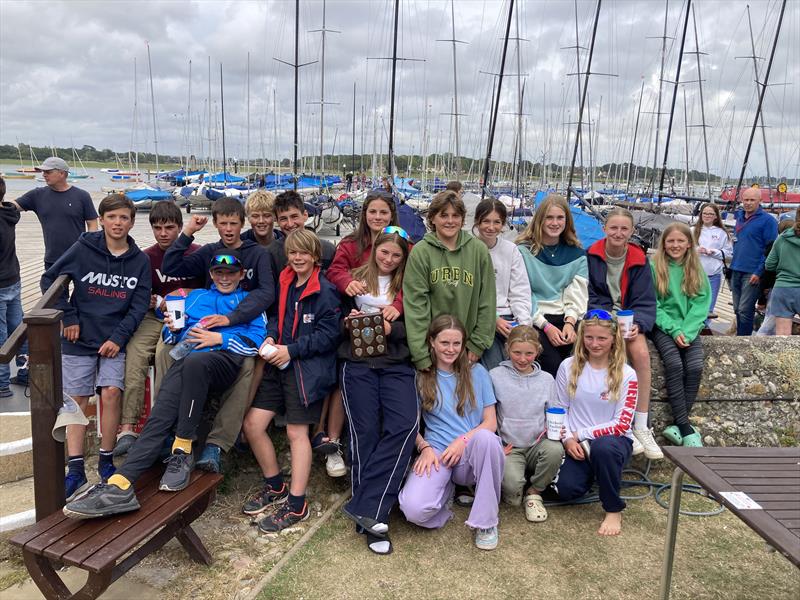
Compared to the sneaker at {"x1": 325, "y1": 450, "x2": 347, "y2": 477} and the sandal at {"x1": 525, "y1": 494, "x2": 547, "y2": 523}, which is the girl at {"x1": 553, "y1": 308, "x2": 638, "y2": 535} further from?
the sneaker at {"x1": 325, "y1": 450, "x2": 347, "y2": 477}

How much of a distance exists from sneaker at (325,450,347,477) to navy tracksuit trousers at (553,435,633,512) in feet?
4.52

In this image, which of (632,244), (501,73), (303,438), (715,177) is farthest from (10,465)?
(715,177)

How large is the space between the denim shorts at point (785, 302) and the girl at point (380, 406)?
4.03 meters

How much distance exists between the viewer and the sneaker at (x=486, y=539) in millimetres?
3266

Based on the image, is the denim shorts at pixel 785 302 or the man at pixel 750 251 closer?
the denim shorts at pixel 785 302

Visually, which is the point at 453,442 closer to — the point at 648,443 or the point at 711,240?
the point at 648,443

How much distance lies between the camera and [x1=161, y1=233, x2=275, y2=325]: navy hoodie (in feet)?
12.5

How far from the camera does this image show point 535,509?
3570 mm

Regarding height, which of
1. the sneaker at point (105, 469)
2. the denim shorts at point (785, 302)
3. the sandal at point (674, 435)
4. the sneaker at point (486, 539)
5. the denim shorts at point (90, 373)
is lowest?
the sneaker at point (486, 539)

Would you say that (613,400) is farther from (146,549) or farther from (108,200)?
(108,200)

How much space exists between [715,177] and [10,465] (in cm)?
3495

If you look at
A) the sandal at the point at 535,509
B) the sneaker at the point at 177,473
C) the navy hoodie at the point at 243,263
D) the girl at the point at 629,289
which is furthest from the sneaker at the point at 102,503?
the girl at the point at 629,289

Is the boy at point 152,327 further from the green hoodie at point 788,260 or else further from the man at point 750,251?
the man at point 750,251

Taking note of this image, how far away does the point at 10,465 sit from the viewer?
12.9ft
